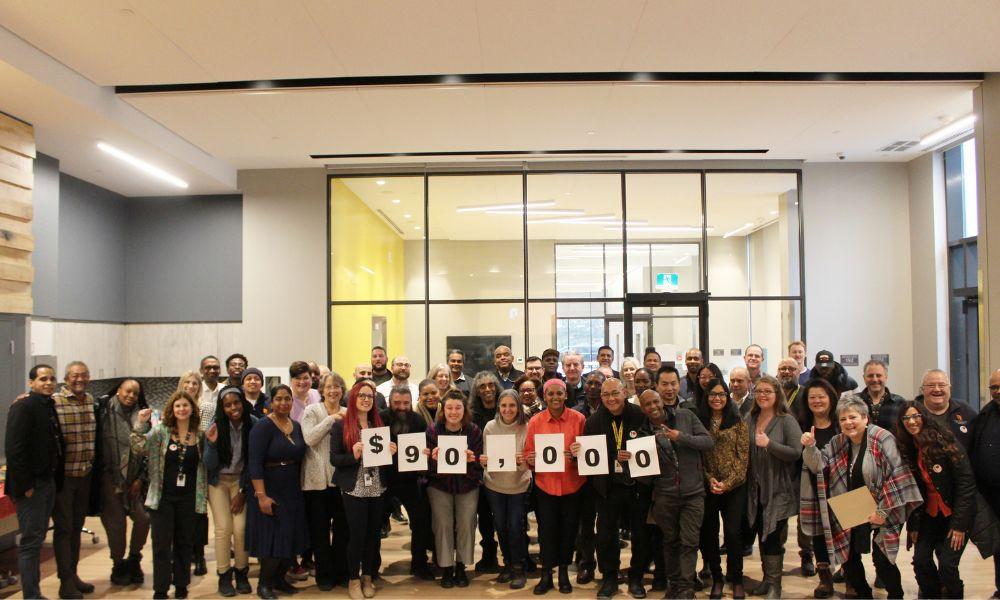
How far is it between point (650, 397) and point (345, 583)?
2.86 m

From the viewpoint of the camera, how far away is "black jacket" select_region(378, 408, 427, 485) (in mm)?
5398

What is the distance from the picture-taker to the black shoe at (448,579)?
5492 millimetres

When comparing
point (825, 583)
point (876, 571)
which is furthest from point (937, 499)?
point (825, 583)

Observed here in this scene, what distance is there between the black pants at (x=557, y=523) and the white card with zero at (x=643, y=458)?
0.58 metres

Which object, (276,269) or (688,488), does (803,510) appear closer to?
(688,488)

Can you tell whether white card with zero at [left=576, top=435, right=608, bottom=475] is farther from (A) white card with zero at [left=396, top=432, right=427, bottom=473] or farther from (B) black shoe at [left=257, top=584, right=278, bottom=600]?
(B) black shoe at [left=257, top=584, right=278, bottom=600]

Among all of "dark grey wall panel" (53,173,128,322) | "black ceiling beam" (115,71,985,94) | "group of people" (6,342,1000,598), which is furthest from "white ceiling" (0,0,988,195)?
"group of people" (6,342,1000,598)

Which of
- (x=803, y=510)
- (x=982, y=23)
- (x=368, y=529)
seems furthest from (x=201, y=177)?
(x=982, y=23)

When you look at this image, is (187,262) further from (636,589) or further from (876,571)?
(876,571)

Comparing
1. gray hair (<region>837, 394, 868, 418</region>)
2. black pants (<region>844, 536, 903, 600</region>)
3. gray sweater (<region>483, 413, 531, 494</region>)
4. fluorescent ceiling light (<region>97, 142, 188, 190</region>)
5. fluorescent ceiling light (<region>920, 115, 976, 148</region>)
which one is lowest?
black pants (<region>844, 536, 903, 600</region>)

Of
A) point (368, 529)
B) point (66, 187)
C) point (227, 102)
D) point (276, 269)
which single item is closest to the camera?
point (368, 529)

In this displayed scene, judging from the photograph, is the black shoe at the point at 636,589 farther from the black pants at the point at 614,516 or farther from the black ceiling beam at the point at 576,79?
the black ceiling beam at the point at 576,79

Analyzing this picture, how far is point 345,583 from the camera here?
18.2 feet

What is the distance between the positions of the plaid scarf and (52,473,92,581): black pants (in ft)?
18.0
